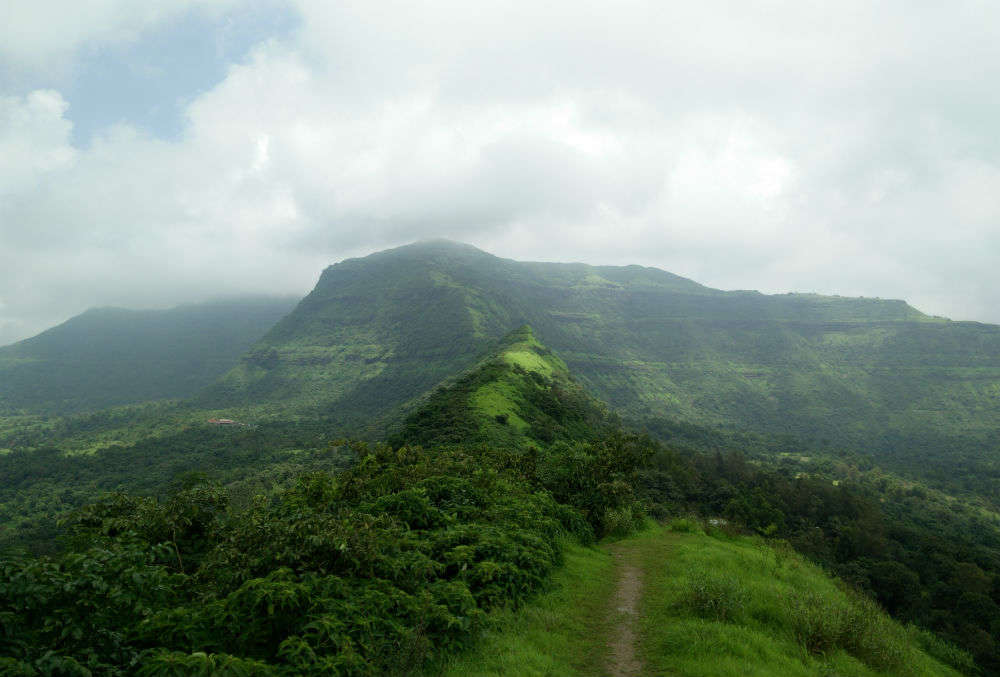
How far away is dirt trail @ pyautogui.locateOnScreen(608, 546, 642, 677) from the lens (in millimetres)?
9047

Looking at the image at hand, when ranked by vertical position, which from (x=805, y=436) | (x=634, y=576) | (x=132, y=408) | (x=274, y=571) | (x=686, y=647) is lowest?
(x=805, y=436)

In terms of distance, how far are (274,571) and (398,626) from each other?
7.64 ft

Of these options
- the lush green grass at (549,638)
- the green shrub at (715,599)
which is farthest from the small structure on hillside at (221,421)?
the green shrub at (715,599)

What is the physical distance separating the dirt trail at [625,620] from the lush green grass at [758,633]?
0.26 meters

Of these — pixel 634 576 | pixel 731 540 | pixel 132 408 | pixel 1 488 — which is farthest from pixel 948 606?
pixel 132 408

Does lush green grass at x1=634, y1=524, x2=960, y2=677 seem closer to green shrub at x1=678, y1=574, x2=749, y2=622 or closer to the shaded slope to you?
green shrub at x1=678, y1=574, x2=749, y2=622

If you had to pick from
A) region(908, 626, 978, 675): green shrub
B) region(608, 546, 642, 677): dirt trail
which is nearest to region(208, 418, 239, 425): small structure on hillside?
region(608, 546, 642, 677): dirt trail

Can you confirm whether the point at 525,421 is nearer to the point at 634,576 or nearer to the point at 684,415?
the point at 634,576

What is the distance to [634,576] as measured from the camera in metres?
15.0

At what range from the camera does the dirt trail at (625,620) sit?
905 cm

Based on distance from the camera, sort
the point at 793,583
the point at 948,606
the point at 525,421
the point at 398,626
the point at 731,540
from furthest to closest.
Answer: the point at 525,421, the point at 948,606, the point at 731,540, the point at 793,583, the point at 398,626

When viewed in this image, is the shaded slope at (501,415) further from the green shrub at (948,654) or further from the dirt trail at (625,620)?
the green shrub at (948,654)

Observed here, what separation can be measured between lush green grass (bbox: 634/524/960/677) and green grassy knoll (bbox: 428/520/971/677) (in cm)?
2

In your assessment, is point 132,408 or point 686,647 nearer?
point 686,647
